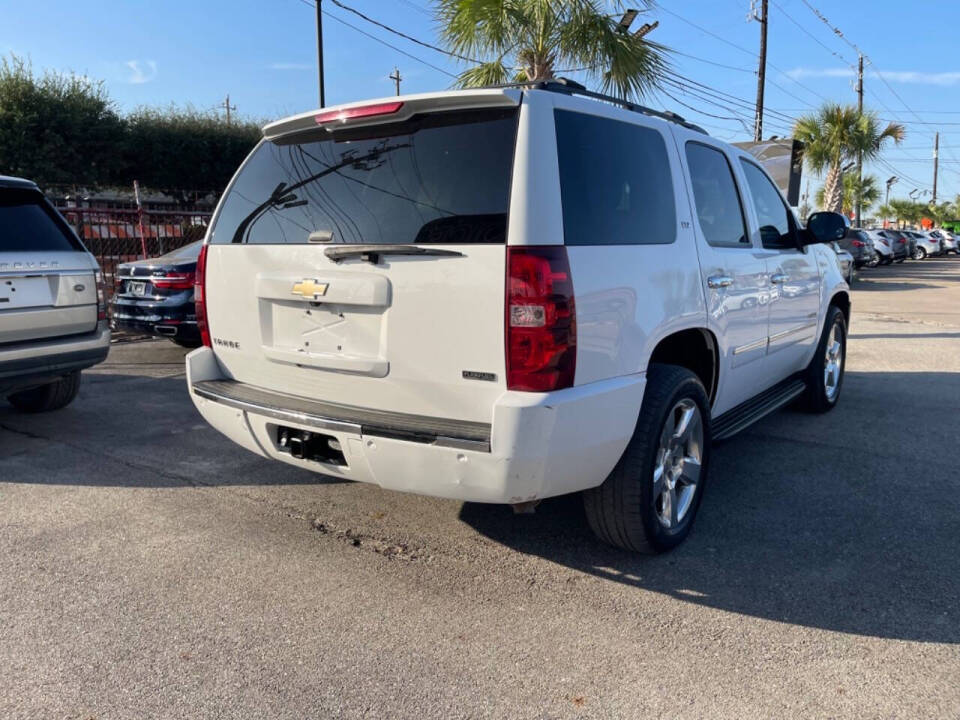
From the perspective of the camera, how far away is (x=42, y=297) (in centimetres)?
541

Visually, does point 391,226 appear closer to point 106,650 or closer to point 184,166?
point 106,650

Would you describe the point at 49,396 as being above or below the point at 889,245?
below

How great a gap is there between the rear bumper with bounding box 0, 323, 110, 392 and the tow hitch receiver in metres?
2.69

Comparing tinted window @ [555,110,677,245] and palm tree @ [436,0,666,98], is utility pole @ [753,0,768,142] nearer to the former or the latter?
palm tree @ [436,0,666,98]

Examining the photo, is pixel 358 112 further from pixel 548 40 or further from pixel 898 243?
pixel 898 243

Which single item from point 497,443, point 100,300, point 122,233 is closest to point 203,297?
point 497,443

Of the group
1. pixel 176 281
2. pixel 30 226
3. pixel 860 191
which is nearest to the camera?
pixel 30 226

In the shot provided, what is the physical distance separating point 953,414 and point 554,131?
16.6 feet

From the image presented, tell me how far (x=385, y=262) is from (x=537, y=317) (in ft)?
2.29

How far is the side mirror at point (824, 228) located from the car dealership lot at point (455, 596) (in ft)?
4.81

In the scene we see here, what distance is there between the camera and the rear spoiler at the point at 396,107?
121 inches

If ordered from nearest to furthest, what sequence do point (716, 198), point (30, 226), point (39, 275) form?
point (716, 198) → point (39, 275) → point (30, 226)

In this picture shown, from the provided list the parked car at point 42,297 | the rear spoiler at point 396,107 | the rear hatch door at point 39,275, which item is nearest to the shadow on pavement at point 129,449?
the parked car at point 42,297

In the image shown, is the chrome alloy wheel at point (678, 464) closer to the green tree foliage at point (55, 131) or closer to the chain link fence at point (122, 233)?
the chain link fence at point (122, 233)
